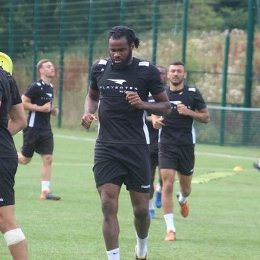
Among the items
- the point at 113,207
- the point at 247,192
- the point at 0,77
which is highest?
the point at 0,77

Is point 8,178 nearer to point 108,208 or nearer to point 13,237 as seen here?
point 13,237

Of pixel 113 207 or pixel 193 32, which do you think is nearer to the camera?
pixel 113 207

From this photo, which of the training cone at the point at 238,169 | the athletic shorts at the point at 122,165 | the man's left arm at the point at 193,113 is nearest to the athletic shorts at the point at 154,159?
the man's left arm at the point at 193,113

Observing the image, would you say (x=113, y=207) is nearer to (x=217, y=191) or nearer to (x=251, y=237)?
(x=251, y=237)

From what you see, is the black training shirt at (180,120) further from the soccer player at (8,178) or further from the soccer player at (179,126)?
the soccer player at (8,178)

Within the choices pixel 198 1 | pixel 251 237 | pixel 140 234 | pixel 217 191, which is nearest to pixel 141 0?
pixel 198 1

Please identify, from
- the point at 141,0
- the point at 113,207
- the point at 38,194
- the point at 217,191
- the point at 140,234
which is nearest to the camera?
the point at 113,207

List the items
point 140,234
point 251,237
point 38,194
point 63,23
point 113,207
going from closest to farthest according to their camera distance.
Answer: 1. point 113,207
2. point 140,234
3. point 251,237
4. point 38,194
5. point 63,23

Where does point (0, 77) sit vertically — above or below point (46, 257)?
above

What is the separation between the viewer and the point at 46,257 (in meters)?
10.6

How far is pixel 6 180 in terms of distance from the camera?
8344 millimetres

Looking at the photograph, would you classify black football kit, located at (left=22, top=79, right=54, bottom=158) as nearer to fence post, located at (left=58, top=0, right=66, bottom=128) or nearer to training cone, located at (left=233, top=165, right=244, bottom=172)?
training cone, located at (left=233, top=165, right=244, bottom=172)

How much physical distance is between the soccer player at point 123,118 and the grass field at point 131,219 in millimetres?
1215

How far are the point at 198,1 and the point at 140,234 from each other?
107 feet
